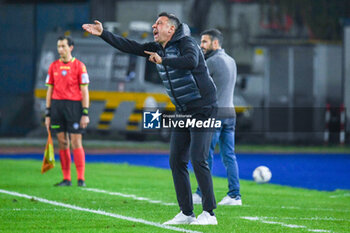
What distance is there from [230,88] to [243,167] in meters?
8.04

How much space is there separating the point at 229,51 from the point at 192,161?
88.1 feet

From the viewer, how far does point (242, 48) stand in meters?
36.2

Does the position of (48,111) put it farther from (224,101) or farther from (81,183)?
(224,101)

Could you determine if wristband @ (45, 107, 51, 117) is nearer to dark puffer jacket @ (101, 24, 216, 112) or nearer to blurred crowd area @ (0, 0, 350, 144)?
dark puffer jacket @ (101, 24, 216, 112)

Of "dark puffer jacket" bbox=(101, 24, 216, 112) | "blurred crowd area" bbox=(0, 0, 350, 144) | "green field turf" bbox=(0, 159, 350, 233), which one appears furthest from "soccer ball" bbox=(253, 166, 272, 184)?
"blurred crowd area" bbox=(0, 0, 350, 144)

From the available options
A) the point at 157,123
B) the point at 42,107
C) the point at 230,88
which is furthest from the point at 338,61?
the point at 157,123

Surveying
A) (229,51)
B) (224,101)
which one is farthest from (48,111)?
(229,51)

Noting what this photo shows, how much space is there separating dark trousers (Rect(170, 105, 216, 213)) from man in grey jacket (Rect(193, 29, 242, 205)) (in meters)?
2.46

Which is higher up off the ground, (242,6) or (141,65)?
(242,6)

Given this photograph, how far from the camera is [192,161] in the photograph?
946 cm

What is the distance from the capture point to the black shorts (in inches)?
555

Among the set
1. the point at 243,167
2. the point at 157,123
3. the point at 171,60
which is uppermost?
the point at 171,60

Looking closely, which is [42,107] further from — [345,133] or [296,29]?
[296,29]

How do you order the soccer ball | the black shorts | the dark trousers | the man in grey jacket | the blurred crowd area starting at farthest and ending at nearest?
1. the blurred crowd area
2. the soccer ball
3. the black shorts
4. the man in grey jacket
5. the dark trousers
